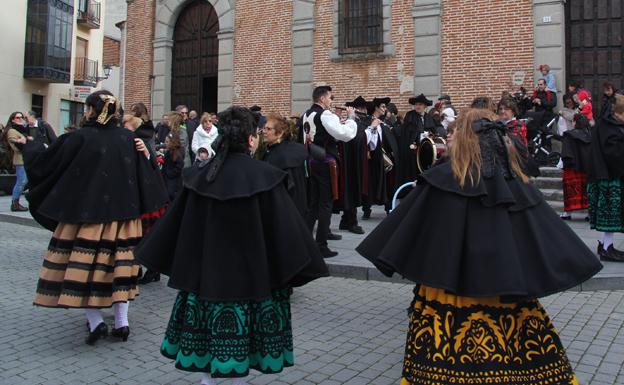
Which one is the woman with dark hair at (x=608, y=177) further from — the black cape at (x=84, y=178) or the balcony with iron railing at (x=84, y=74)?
the balcony with iron railing at (x=84, y=74)

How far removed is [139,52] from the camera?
70.8 ft

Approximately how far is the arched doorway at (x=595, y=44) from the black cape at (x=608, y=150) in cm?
752

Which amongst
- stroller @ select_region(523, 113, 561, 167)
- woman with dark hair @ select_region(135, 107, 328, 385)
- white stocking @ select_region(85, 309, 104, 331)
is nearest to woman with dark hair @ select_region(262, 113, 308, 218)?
white stocking @ select_region(85, 309, 104, 331)

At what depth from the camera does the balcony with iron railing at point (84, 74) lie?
3724 cm

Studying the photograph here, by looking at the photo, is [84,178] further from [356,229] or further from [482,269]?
[356,229]

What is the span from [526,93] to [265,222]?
11974 mm

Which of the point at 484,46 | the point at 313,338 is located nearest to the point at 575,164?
the point at 313,338

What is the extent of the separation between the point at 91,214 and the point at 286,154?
2.24 metres

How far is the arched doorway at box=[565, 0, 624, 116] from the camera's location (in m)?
14.0

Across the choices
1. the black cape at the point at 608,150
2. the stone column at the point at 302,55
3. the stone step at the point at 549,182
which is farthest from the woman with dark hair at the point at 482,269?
the stone column at the point at 302,55

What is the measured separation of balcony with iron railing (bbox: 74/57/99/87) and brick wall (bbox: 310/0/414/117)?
79.6 feet

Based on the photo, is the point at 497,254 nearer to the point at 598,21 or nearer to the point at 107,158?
the point at 107,158

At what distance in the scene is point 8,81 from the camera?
32.4 meters

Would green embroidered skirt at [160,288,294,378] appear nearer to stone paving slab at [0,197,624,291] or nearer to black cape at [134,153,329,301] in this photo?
black cape at [134,153,329,301]
